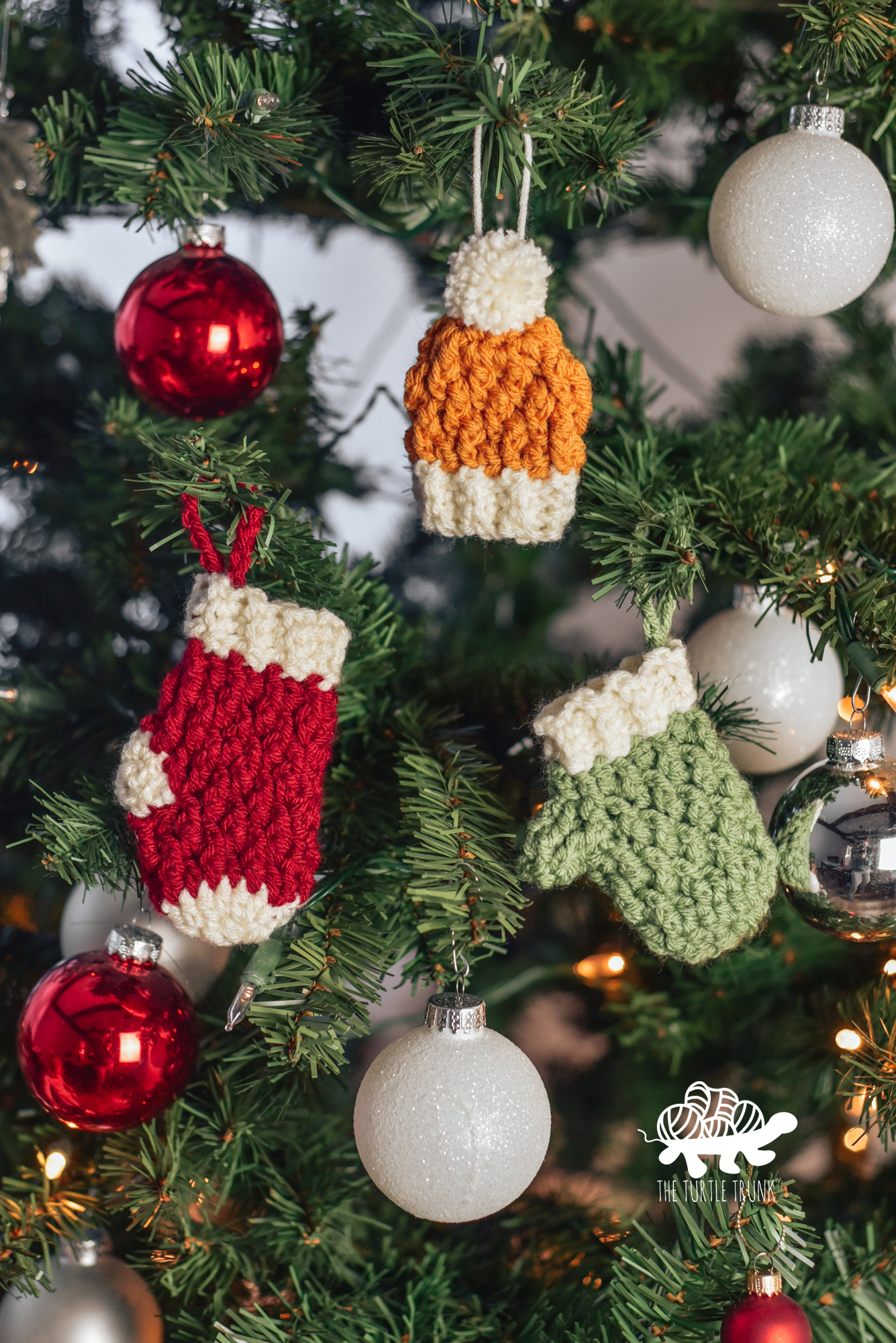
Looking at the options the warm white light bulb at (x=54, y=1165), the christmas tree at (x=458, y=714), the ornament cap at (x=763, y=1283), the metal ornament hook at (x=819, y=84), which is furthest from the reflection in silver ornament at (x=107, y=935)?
the metal ornament hook at (x=819, y=84)

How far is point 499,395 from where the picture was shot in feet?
1.47

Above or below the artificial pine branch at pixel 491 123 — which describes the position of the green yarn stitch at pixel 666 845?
below

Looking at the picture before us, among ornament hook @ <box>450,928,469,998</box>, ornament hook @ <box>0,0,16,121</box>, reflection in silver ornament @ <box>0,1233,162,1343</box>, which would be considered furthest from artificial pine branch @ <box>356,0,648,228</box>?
reflection in silver ornament @ <box>0,1233,162,1343</box>

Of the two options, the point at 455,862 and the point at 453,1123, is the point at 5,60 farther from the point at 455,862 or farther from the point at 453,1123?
the point at 453,1123

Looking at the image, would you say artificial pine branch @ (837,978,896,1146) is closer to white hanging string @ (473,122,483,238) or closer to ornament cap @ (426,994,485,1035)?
ornament cap @ (426,994,485,1035)

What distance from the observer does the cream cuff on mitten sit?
458mm

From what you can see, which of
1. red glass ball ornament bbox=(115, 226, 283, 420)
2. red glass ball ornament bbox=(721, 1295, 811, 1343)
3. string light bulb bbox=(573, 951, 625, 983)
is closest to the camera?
red glass ball ornament bbox=(721, 1295, 811, 1343)

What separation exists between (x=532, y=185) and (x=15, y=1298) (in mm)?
682

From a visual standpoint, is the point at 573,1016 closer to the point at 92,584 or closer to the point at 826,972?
the point at 826,972

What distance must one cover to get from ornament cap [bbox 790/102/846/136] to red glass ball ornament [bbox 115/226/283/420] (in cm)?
29

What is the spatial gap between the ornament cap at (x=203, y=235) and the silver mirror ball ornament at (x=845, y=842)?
1.42 ft

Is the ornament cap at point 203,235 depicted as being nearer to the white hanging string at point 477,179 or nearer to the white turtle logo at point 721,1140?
the white hanging string at point 477,179

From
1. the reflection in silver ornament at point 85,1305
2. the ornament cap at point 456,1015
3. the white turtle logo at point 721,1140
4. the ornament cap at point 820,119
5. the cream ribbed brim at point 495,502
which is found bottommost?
the reflection in silver ornament at point 85,1305

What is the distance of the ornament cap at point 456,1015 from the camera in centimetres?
48
